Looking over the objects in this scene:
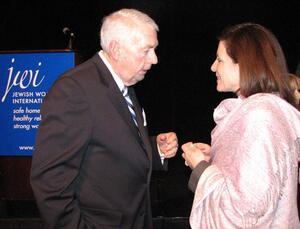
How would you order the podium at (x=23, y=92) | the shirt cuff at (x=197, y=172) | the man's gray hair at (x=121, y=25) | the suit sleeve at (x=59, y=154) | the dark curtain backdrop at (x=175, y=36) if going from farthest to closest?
the dark curtain backdrop at (x=175, y=36) → the podium at (x=23, y=92) → the man's gray hair at (x=121, y=25) → the shirt cuff at (x=197, y=172) → the suit sleeve at (x=59, y=154)

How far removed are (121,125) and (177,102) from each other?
4.66m

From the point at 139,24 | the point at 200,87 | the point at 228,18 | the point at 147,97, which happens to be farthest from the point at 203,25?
the point at 139,24

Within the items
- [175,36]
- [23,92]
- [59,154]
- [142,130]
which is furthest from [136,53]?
[175,36]

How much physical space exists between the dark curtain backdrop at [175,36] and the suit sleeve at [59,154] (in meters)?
3.65

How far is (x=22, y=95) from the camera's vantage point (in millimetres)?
3227

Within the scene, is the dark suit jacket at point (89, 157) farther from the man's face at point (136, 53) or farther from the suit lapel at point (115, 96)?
the man's face at point (136, 53)

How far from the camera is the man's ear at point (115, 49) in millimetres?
1544

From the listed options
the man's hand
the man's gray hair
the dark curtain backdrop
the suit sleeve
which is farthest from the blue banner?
the suit sleeve

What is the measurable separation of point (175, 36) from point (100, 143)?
15.2 feet

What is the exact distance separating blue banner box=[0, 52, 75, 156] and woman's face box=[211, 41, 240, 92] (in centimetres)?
205

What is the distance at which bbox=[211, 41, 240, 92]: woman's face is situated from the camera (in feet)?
4.60

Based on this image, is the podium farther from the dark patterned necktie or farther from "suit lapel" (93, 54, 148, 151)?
"suit lapel" (93, 54, 148, 151)

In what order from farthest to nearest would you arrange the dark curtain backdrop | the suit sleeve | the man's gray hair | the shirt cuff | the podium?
the dark curtain backdrop, the podium, the man's gray hair, the shirt cuff, the suit sleeve

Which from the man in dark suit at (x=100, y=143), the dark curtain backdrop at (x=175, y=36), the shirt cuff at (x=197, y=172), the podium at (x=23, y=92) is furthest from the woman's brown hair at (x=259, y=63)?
the dark curtain backdrop at (x=175, y=36)
